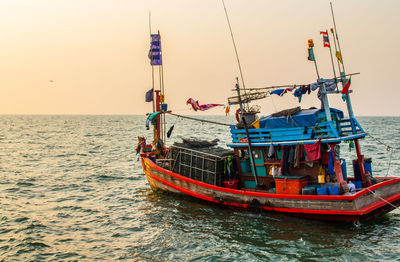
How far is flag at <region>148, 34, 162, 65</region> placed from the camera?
2253 cm

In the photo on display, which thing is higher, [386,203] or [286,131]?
[286,131]

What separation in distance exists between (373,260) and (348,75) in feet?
22.5

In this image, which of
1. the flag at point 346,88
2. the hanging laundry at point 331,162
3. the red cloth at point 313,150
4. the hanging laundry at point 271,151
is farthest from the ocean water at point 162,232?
the flag at point 346,88

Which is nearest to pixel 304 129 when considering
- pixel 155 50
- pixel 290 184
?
pixel 290 184

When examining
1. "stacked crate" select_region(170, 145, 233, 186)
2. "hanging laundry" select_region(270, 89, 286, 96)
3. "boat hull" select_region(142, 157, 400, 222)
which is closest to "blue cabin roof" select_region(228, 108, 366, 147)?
"hanging laundry" select_region(270, 89, 286, 96)

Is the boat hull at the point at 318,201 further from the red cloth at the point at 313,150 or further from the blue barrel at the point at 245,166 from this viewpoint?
the red cloth at the point at 313,150

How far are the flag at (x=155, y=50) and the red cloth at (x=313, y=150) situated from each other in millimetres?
12047

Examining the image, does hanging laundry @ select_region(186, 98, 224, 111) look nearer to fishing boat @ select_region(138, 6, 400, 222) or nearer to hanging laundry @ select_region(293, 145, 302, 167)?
fishing boat @ select_region(138, 6, 400, 222)

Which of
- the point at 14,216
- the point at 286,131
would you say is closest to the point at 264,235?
the point at 286,131

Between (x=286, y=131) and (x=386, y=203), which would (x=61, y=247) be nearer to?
(x=286, y=131)

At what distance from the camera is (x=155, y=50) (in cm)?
2262

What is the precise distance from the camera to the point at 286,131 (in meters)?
14.6

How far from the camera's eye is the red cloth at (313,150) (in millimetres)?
13602

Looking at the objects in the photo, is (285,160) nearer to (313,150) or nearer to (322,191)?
(313,150)
